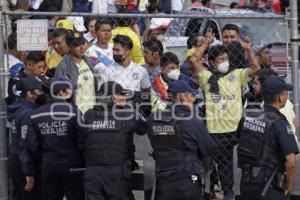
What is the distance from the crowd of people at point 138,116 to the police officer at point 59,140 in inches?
0.4

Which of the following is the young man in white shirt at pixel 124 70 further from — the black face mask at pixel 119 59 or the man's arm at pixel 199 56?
the man's arm at pixel 199 56

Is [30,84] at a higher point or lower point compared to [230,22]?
lower

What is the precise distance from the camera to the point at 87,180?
27.2ft

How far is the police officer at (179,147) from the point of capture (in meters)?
8.07

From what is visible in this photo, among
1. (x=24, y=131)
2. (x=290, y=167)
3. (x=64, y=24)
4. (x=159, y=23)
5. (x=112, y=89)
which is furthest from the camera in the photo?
(x=159, y=23)

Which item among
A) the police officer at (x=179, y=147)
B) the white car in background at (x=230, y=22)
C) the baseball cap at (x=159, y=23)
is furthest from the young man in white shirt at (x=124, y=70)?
the baseball cap at (x=159, y=23)

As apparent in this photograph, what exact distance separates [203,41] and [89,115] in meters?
1.97

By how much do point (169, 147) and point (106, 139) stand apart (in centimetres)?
64

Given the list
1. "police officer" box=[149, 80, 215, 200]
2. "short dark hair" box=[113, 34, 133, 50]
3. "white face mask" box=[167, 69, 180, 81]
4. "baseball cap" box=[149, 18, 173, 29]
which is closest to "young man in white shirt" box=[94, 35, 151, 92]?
"short dark hair" box=[113, 34, 133, 50]

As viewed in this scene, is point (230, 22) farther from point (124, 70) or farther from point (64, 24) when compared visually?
point (124, 70)

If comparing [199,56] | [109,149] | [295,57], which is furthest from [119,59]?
[295,57]

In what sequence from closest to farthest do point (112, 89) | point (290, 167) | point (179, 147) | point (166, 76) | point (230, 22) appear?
→ point (290, 167)
point (179, 147)
point (112, 89)
point (166, 76)
point (230, 22)

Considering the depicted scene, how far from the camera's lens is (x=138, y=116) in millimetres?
8477

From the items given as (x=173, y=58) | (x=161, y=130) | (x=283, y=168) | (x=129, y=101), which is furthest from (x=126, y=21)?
(x=283, y=168)
